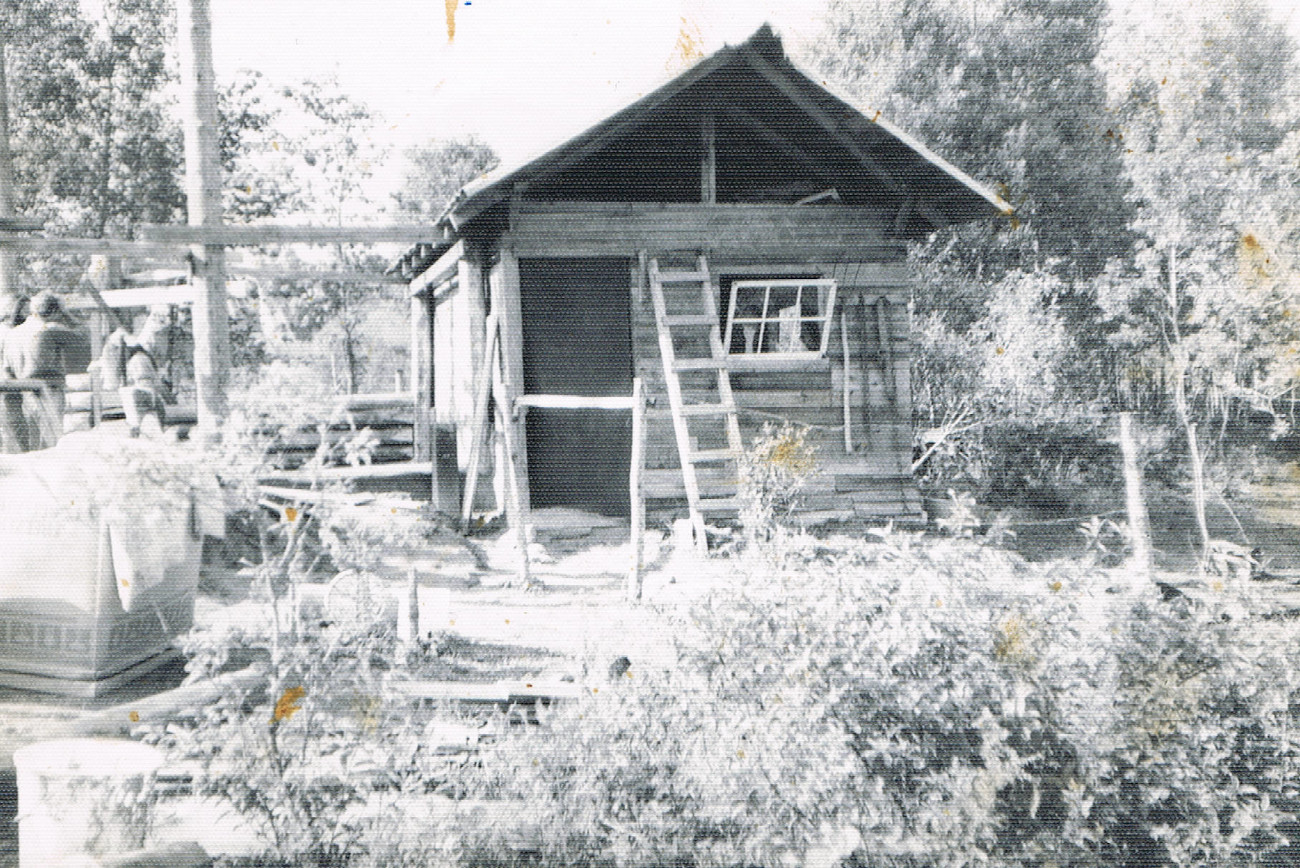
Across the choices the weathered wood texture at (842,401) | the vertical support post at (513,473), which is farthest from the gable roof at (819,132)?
the vertical support post at (513,473)

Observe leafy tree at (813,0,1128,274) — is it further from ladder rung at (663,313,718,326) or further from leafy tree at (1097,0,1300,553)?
ladder rung at (663,313,718,326)

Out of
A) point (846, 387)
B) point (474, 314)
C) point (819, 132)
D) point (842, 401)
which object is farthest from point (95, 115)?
point (842, 401)

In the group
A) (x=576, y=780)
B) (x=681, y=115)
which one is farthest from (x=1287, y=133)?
(x=576, y=780)

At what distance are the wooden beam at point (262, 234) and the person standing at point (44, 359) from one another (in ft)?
1.54

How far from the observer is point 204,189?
3.76m

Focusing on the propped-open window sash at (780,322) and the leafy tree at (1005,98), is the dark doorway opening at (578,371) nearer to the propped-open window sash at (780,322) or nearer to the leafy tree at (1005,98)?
the propped-open window sash at (780,322)

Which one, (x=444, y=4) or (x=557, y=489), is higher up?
(x=444, y=4)

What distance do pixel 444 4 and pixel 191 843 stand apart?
3.28 m

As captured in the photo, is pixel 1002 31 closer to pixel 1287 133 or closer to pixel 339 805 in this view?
pixel 1287 133

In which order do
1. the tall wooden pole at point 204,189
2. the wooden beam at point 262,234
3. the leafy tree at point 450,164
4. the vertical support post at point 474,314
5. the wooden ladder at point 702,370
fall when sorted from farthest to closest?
the leafy tree at point 450,164, the vertical support post at point 474,314, the wooden ladder at point 702,370, the tall wooden pole at point 204,189, the wooden beam at point 262,234

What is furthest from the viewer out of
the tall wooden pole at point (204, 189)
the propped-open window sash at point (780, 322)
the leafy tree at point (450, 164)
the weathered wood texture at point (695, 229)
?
the leafy tree at point (450, 164)

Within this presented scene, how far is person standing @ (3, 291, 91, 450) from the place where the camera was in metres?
3.43

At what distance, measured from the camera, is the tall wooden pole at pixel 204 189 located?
146 inches

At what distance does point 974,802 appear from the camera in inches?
127
